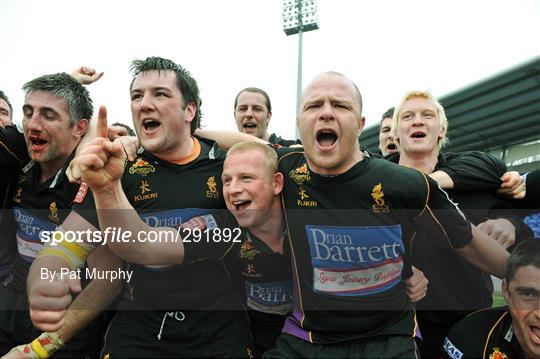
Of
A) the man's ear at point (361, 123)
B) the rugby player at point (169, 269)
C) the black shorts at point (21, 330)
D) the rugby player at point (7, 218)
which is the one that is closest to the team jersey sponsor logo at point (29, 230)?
the rugby player at point (7, 218)

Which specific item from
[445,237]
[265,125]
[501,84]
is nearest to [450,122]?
[501,84]

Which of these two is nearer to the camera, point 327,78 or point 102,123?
point 102,123

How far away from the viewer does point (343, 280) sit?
2.37 meters

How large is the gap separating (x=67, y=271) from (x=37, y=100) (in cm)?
145

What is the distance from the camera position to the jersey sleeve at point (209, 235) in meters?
2.58

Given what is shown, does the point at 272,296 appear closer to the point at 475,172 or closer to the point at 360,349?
the point at 360,349

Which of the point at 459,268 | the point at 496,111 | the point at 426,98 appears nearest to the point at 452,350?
the point at 459,268

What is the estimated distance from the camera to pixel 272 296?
2777 mm

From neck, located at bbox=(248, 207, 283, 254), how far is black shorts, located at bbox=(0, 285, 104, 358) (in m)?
1.48

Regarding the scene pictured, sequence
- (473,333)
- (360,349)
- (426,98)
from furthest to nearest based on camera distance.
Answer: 1. (426,98)
2. (473,333)
3. (360,349)

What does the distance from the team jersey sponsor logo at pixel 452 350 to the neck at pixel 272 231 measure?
1.21 meters

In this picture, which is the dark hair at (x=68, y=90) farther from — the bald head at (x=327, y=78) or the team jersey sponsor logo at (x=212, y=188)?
the bald head at (x=327, y=78)

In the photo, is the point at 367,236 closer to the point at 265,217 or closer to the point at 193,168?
the point at 265,217

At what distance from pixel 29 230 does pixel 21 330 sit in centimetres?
82
